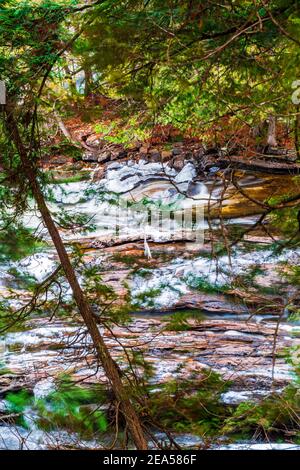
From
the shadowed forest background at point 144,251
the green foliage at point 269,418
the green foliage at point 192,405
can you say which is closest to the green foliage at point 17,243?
the shadowed forest background at point 144,251

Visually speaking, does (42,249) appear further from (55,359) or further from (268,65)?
(268,65)

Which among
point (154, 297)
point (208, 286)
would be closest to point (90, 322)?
point (154, 297)

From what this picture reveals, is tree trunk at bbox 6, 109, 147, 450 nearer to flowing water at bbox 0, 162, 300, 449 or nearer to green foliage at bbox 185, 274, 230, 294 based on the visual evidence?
flowing water at bbox 0, 162, 300, 449

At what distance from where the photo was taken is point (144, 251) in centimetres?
354

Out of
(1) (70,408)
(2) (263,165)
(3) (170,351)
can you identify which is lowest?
(1) (70,408)

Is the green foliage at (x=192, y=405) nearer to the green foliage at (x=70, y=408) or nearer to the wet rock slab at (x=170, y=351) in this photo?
the wet rock slab at (x=170, y=351)

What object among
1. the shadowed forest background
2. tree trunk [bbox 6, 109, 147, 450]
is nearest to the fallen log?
the shadowed forest background

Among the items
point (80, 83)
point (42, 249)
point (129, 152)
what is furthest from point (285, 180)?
point (42, 249)

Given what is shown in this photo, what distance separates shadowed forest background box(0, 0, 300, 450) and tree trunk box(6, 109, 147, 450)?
0.04 feet

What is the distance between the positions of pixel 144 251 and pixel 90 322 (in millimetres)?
758

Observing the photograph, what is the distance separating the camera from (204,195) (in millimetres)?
3480

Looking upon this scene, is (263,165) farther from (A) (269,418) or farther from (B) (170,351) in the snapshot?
Result: (A) (269,418)

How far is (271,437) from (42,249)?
183 cm

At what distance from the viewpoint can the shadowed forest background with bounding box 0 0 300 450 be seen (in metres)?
3.00
